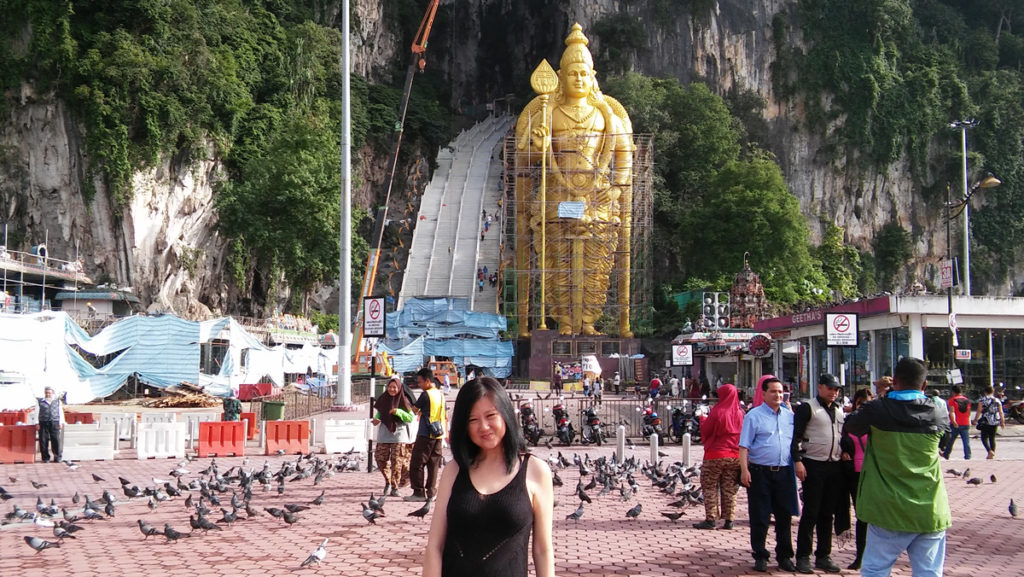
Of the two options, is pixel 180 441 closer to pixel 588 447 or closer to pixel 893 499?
pixel 588 447

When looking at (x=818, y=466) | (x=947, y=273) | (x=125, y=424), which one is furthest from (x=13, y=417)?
(x=947, y=273)

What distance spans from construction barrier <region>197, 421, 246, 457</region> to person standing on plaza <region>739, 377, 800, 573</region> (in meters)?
10.1

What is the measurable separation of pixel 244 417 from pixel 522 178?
89.9 feet

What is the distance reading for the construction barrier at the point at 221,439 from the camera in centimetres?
1574

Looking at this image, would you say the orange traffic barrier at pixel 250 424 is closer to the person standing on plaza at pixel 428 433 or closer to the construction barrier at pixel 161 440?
the construction barrier at pixel 161 440

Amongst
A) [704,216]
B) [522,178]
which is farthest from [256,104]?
[704,216]

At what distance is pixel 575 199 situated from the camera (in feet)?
141

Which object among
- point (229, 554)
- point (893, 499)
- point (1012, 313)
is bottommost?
point (229, 554)

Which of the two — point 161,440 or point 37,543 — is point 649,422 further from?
point 37,543

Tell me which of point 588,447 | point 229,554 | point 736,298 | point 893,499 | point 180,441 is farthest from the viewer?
point 736,298

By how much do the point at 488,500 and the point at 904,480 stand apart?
287 cm

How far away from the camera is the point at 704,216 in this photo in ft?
150

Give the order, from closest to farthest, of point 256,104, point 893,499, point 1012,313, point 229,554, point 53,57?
point 893,499 < point 229,554 < point 1012,313 < point 53,57 < point 256,104

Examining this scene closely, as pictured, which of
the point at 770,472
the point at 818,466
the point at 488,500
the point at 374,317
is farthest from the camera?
the point at 374,317
